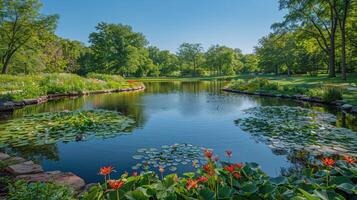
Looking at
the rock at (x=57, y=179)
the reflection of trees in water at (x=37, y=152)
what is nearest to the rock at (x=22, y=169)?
the rock at (x=57, y=179)

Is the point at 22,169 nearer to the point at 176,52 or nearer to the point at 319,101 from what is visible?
the point at 319,101

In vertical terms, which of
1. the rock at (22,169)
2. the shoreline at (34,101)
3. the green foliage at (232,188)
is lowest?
the rock at (22,169)

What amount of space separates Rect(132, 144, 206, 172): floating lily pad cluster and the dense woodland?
60.0ft

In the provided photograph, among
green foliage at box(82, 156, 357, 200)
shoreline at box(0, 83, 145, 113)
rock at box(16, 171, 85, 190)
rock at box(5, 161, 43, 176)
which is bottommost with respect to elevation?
rock at box(16, 171, 85, 190)

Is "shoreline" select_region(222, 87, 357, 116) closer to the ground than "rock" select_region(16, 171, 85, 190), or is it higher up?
higher up

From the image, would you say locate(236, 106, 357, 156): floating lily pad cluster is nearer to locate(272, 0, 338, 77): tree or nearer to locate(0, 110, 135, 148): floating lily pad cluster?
locate(0, 110, 135, 148): floating lily pad cluster

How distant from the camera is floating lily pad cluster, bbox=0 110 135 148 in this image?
5.84 m

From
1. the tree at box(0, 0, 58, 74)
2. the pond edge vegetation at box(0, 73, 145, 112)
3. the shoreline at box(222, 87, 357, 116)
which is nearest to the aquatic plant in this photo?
the shoreline at box(222, 87, 357, 116)

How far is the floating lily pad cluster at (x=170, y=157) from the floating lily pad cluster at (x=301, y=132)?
1768mm

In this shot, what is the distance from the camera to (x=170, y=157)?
471cm

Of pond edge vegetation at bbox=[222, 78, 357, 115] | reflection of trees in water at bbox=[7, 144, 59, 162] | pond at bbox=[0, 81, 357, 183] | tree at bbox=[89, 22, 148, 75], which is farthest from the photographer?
tree at bbox=[89, 22, 148, 75]

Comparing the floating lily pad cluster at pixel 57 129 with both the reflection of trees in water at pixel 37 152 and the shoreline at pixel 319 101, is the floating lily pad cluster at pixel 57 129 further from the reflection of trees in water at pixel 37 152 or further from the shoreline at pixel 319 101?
the shoreline at pixel 319 101

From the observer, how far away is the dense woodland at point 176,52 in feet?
74.2

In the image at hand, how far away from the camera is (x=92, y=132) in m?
6.61
